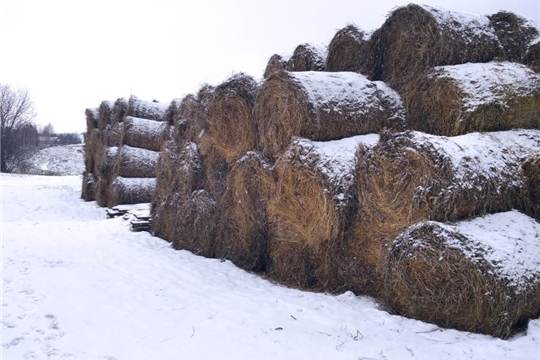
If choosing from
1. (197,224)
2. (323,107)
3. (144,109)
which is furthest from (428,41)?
(144,109)

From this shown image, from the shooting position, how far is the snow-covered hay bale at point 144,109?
1355cm

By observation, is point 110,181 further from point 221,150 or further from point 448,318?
point 448,318

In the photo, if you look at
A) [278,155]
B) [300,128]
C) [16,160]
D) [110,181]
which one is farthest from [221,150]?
[16,160]

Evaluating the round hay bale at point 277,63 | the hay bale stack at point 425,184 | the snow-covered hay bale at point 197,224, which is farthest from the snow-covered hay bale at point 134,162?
the hay bale stack at point 425,184

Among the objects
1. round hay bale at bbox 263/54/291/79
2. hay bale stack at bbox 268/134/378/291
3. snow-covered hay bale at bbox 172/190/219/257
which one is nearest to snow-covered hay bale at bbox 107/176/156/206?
snow-covered hay bale at bbox 172/190/219/257

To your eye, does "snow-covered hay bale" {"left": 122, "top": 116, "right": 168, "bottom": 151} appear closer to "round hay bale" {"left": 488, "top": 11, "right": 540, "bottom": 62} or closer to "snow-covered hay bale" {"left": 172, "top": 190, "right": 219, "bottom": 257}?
"snow-covered hay bale" {"left": 172, "top": 190, "right": 219, "bottom": 257}

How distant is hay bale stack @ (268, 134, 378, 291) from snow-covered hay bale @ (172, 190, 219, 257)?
1692 mm

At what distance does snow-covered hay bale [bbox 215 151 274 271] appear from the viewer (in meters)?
5.59

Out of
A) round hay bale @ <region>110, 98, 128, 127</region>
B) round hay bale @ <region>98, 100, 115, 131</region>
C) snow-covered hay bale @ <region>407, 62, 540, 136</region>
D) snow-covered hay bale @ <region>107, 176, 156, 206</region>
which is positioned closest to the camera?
snow-covered hay bale @ <region>407, 62, 540, 136</region>

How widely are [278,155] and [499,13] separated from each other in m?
3.61

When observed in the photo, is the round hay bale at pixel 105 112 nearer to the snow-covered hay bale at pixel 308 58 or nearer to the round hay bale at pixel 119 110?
the round hay bale at pixel 119 110

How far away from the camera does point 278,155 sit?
5.33 metres

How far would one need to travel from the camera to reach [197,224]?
6992 mm

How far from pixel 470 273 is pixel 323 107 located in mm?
2521
